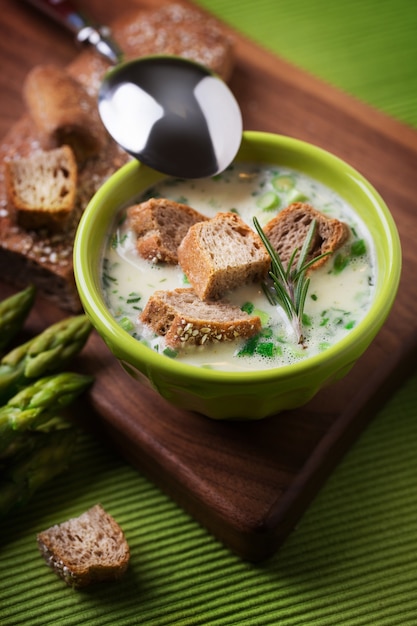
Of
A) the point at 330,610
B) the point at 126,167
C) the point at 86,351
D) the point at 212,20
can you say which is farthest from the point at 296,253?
the point at 212,20

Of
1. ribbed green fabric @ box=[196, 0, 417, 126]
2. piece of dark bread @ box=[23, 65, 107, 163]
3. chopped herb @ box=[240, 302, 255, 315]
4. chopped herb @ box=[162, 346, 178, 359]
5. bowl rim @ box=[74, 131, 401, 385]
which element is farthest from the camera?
ribbed green fabric @ box=[196, 0, 417, 126]

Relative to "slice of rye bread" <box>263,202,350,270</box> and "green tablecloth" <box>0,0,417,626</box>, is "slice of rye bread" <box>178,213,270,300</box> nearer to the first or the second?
"slice of rye bread" <box>263,202,350,270</box>

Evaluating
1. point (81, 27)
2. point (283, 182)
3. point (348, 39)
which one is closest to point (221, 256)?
point (283, 182)

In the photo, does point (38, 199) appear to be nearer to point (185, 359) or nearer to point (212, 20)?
point (185, 359)

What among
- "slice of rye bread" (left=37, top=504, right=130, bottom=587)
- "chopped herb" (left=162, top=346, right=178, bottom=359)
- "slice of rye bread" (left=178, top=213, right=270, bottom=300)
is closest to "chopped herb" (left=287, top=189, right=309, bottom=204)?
"slice of rye bread" (left=178, top=213, right=270, bottom=300)

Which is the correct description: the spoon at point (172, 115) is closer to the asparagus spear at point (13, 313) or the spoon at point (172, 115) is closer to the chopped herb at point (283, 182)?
the chopped herb at point (283, 182)

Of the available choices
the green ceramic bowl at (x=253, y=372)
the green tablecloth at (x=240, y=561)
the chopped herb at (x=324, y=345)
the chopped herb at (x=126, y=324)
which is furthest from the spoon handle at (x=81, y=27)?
the chopped herb at (x=324, y=345)
